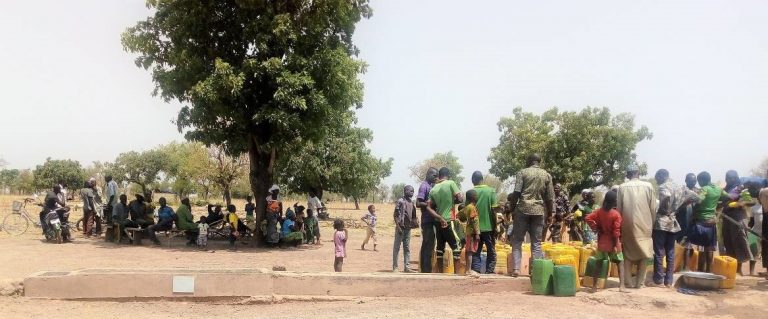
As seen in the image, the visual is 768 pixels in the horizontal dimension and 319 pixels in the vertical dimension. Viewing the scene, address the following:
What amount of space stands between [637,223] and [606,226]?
39 centimetres

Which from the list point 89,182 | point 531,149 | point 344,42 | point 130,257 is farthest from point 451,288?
point 531,149

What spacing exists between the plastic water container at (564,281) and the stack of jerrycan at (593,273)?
0.50 metres

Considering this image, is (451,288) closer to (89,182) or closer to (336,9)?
(336,9)

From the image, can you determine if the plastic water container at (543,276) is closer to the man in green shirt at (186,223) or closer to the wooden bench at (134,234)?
the man in green shirt at (186,223)

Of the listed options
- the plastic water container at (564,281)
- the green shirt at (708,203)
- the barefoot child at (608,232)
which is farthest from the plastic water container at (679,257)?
the plastic water container at (564,281)

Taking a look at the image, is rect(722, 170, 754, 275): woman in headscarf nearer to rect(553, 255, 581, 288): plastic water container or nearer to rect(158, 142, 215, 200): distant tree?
rect(553, 255, 581, 288): plastic water container

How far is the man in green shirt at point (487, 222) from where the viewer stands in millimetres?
8188

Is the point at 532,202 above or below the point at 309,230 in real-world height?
above

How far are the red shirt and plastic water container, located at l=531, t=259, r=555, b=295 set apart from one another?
72 centimetres

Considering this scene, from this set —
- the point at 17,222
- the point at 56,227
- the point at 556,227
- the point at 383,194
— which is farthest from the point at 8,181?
the point at 556,227

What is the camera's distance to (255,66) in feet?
43.9

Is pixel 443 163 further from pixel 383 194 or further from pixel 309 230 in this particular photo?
pixel 309 230

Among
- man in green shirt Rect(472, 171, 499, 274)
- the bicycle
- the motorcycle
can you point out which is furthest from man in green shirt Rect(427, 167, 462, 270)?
the bicycle

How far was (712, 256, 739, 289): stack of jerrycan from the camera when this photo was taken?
7.86 metres
